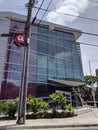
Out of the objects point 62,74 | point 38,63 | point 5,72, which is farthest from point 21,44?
point 62,74

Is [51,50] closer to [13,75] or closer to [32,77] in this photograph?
[32,77]

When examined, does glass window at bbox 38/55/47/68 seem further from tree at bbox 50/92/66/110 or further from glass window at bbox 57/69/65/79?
tree at bbox 50/92/66/110

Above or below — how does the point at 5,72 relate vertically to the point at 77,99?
above

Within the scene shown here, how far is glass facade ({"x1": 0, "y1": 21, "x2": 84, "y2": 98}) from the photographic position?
24656mm

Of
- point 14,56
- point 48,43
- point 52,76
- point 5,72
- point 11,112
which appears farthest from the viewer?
point 48,43

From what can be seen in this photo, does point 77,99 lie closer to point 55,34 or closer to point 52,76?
point 52,76

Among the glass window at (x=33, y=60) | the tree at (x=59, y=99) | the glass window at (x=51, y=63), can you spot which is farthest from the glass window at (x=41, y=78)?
the tree at (x=59, y=99)

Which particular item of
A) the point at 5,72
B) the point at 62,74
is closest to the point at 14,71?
the point at 5,72

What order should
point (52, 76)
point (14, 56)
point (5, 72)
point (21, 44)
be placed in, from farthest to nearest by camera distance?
point (52, 76)
point (14, 56)
point (5, 72)
point (21, 44)

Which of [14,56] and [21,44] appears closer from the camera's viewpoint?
[21,44]

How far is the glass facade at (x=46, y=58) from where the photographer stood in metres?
24.7

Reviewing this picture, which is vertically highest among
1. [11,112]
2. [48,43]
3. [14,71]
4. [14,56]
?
[48,43]

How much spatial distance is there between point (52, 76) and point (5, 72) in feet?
21.2

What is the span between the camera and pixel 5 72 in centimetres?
2355
